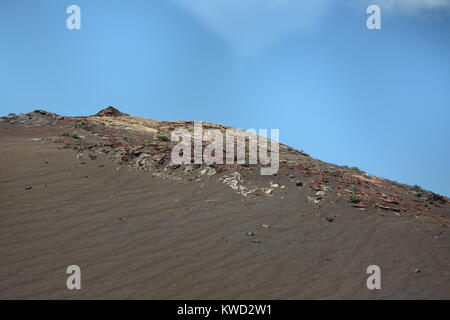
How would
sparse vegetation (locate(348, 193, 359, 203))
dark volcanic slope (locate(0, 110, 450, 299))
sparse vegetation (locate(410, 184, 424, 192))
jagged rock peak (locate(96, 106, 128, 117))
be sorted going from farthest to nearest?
jagged rock peak (locate(96, 106, 128, 117)), sparse vegetation (locate(410, 184, 424, 192)), sparse vegetation (locate(348, 193, 359, 203)), dark volcanic slope (locate(0, 110, 450, 299))

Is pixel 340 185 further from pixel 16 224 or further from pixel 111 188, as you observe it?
pixel 16 224

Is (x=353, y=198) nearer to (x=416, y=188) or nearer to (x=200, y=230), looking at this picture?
(x=200, y=230)

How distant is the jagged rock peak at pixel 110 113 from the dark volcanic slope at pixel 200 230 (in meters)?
9.93

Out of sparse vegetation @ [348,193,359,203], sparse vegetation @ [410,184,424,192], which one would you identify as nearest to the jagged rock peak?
sparse vegetation @ [348,193,359,203]

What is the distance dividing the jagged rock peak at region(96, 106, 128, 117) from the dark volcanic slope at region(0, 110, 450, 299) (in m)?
9.93

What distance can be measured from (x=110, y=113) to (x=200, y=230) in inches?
703

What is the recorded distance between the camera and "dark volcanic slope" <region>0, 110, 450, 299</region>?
7.09 m

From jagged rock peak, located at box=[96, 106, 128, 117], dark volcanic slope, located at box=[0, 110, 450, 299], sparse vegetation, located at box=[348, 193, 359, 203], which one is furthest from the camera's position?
jagged rock peak, located at box=[96, 106, 128, 117]

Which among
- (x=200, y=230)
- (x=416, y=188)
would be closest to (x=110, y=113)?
(x=200, y=230)

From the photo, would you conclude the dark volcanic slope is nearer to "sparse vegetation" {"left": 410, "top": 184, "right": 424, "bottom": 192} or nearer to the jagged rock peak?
"sparse vegetation" {"left": 410, "top": 184, "right": 424, "bottom": 192}

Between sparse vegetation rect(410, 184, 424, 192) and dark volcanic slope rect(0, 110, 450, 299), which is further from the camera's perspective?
sparse vegetation rect(410, 184, 424, 192)

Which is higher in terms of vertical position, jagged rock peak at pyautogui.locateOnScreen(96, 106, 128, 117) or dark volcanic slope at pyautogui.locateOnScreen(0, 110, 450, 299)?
jagged rock peak at pyautogui.locateOnScreen(96, 106, 128, 117)

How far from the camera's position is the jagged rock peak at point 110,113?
80.6ft

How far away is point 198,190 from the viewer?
1155 centimetres
